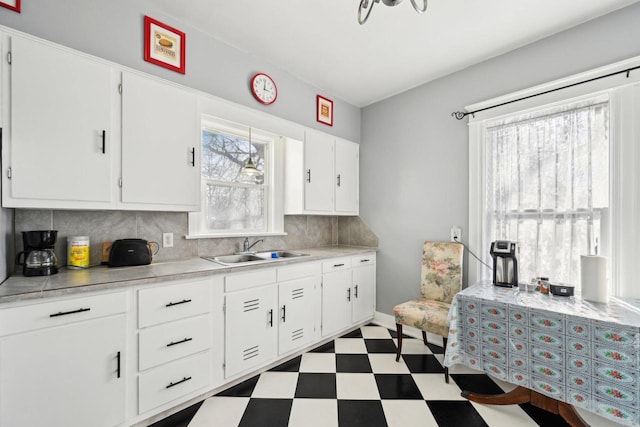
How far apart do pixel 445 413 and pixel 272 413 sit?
1.11m

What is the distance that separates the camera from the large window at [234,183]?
2.56 m

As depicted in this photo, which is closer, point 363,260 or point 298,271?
point 298,271

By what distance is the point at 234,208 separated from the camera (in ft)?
9.15

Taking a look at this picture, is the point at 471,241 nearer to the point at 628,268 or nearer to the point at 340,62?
the point at 628,268

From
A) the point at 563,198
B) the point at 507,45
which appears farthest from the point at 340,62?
the point at 563,198

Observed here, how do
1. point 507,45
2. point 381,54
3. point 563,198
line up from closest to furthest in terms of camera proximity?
point 563,198, point 507,45, point 381,54

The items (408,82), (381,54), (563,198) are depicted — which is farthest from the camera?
(408,82)

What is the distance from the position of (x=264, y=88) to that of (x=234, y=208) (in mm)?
1193

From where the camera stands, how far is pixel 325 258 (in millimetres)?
2719

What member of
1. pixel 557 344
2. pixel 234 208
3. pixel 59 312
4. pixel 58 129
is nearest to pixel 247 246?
pixel 234 208

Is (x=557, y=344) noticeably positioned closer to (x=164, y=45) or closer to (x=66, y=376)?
(x=66, y=376)

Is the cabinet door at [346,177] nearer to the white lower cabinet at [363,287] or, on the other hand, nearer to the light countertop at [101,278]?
the white lower cabinet at [363,287]

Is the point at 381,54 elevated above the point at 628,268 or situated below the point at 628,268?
above

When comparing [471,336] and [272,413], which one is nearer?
[272,413]
